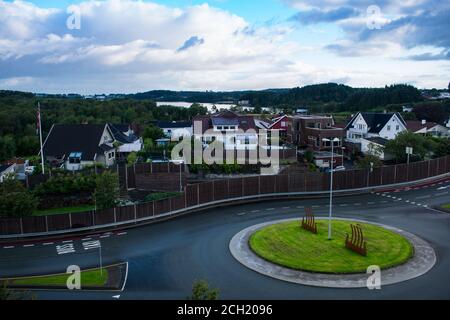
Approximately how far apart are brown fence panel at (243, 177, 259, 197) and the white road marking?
530 inches

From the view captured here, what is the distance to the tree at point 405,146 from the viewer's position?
41.3 metres

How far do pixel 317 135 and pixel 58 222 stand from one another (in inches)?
1498

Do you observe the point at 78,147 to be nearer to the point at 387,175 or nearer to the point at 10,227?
the point at 10,227

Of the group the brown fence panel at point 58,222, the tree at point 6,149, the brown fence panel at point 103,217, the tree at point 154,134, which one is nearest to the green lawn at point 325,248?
the brown fence panel at point 103,217

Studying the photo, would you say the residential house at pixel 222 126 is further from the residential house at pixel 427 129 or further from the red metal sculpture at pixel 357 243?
the red metal sculpture at pixel 357 243

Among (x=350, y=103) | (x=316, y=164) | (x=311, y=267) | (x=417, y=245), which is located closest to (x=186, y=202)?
(x=311, y=267)

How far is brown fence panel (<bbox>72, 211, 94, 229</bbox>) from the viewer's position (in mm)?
23062

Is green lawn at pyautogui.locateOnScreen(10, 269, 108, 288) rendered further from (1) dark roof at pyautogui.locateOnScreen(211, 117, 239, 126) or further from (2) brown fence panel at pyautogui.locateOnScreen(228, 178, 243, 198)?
(1) dark roof at pyautogui.locateOnScreen(211, 117, 239, 126)

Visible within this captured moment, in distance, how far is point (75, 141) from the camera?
4578 centimetres

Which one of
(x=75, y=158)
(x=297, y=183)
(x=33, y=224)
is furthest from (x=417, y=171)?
(x=75, y=158)

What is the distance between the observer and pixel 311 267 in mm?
17672

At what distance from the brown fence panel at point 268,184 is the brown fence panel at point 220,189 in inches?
119

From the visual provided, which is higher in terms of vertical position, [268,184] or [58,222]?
[268,184]

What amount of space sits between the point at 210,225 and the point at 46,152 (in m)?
28.9
